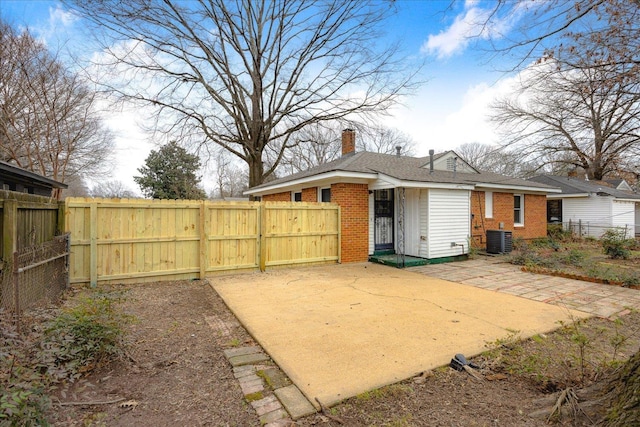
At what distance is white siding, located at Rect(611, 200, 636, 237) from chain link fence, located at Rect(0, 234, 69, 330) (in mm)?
24758

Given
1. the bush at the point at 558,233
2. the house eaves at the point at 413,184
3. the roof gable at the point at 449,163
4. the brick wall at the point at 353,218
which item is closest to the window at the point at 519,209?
the roof gable at the point at 449,163

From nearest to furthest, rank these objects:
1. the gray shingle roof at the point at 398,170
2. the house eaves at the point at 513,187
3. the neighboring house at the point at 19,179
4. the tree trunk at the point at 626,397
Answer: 1. the tree trunk at the point at 626,397
2. the neighboring house at the point at 19,179
3. the gray shingle roof at the point at 398,170
4. the house eaves at the point at 513,187

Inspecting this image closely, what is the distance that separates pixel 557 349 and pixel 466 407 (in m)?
1.81

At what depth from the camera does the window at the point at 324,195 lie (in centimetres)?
1048

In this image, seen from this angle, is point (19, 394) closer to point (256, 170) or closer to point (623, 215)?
point (256, 170)

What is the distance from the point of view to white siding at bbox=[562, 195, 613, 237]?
1806 centimetres

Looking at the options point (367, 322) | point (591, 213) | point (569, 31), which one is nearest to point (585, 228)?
point (591, 213)

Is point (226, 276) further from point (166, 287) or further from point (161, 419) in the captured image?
point (161, 419)

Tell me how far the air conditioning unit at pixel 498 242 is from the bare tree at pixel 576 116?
13.3 ft

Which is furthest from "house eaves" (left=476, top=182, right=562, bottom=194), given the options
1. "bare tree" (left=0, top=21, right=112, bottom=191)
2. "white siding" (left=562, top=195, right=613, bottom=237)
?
"bare tree" (left=0, top=21, right=112, bottom=191)

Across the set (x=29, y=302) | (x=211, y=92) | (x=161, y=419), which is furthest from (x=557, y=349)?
(x=211, y=92)

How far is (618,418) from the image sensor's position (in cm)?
180

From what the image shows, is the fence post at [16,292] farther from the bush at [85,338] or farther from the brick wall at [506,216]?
the brick wall at [506,216]

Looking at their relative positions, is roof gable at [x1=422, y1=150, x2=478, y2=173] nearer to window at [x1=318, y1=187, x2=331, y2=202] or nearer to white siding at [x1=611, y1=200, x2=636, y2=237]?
window at [x1=318, y1=187, x2=331, y2=202]
